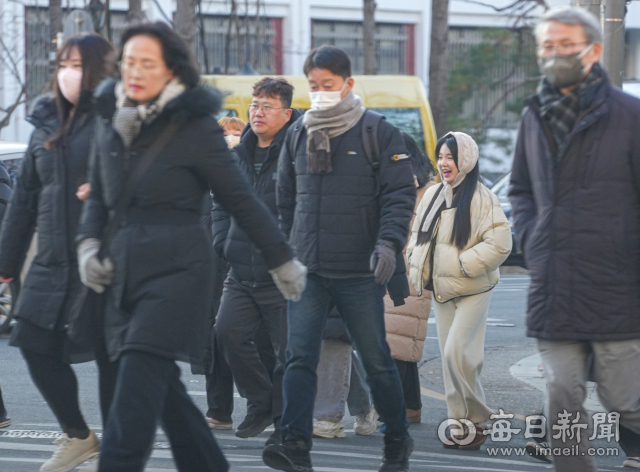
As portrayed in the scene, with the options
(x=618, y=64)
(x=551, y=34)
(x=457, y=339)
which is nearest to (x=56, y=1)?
(x=618, y=64)

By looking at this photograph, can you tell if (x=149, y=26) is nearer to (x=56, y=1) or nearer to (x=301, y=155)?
(x=301, y=155)

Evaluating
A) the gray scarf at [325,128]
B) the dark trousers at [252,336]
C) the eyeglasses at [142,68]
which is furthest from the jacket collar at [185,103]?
the dark trousers at [252,336]

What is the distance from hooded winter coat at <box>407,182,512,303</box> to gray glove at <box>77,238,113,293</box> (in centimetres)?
273

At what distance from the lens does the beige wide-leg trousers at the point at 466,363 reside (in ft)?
21.0

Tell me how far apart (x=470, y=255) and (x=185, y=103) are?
8.88 feet

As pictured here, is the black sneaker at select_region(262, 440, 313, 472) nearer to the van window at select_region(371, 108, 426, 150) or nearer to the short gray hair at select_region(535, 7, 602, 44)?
the short gray hair at select_region(535, 7, 602, 44)

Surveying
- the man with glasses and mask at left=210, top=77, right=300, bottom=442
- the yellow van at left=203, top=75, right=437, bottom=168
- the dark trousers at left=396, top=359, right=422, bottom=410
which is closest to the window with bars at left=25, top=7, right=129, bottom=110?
the yellow van at left=203, top=75, right=437, bottom=168

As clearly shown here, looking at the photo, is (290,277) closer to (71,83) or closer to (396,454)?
(71,83)

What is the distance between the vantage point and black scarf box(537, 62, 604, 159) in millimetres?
4297

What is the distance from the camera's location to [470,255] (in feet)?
21.3

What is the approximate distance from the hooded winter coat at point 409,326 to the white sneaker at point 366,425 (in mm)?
427

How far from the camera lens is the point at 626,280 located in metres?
4.28

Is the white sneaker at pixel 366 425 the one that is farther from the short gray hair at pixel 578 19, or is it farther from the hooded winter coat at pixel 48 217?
the short gray hair at pixel 578 19

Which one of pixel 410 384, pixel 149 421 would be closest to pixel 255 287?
pixel 410 384
